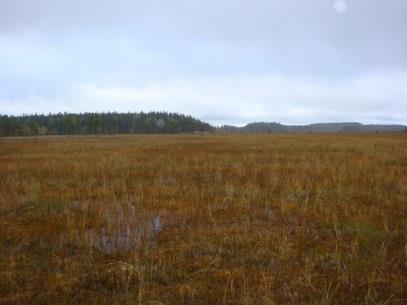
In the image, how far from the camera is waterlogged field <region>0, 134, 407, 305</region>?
4.92 meters

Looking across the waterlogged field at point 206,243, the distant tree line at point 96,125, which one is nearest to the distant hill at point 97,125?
the distant tree line at point 96,125

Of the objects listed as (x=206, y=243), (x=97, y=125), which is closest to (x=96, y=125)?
(x=97, y=125)

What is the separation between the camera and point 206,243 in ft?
22.2

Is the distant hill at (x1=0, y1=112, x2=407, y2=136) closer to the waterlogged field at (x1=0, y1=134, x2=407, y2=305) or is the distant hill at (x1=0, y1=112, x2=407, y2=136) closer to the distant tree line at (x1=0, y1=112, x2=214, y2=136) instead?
the distant tree line at (x1=0, y1=112, x2=214, y2=136)

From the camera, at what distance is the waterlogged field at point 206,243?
4918mm

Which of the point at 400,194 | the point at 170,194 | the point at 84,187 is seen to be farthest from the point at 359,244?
the point at 84,187

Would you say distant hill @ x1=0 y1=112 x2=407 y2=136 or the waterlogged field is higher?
distant hill @ x1=0 y1=112 x2=407 y2=136

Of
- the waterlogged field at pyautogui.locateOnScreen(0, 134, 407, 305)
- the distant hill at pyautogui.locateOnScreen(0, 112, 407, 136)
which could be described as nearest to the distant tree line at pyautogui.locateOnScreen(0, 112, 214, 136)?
the distant hill at pyautogui.locateOnScreen(0, 112, 407, 136)

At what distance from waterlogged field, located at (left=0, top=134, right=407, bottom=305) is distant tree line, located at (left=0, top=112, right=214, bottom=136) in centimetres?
10030

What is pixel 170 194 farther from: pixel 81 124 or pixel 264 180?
pixel 81 124

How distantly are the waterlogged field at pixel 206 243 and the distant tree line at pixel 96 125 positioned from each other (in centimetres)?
10030

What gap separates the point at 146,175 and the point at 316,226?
988 cm

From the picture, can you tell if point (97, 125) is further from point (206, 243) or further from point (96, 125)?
point (206, 243)

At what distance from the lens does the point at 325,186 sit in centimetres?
1238
